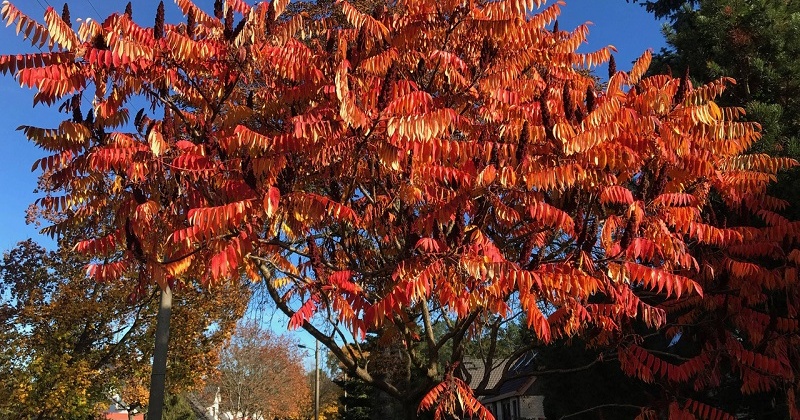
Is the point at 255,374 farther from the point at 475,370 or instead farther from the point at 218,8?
the point at 218,8

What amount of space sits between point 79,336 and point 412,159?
15.9m

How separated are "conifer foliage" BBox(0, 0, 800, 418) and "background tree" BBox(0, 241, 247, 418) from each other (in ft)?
37.1

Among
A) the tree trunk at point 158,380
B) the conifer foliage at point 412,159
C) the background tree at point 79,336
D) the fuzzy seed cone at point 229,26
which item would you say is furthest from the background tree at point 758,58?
the background tree at point 79,336

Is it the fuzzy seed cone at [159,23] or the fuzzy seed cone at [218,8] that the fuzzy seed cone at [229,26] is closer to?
the fuzzy seed cone at [218,8]

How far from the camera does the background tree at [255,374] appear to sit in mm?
52469

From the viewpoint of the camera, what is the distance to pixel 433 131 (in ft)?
17.6

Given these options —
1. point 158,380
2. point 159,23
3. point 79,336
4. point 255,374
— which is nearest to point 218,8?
point 159,23

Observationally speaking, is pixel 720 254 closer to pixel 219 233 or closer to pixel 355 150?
pixel 355 150

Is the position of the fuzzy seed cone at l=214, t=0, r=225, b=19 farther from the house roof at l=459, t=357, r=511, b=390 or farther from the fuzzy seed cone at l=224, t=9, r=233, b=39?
the house roof at l=459, t=357, r=511, b=390

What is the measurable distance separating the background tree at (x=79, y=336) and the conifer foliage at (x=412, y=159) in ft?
37.1

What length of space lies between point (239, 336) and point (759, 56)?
47926 millimetres

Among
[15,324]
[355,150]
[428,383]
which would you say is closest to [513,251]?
[428,383]

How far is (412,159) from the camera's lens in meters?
5.97

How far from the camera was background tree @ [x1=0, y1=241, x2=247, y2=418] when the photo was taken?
1614 cm
